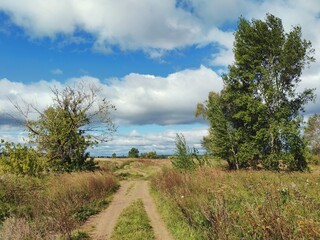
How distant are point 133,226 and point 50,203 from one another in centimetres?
321

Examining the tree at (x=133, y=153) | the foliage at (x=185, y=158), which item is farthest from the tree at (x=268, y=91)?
the tree at (x=133, y=153)

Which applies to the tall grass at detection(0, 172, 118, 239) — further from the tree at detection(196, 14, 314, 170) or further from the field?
the tree at detection(196, 14, 314, 170)

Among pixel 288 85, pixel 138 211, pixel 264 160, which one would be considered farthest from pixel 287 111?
pixel 138 211

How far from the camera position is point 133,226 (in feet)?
39.2

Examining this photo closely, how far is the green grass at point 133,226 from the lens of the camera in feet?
35.4

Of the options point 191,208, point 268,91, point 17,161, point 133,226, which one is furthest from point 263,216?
point 268,91

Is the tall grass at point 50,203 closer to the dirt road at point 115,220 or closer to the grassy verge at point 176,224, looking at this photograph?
the dirt road at point 115,220

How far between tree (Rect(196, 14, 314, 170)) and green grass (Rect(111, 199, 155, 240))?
2046 cm

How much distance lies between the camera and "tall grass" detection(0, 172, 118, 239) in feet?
32.6

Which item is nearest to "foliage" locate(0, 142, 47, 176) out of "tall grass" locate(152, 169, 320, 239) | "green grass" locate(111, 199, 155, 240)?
"green grass" locate(111, 199, 155, 240)

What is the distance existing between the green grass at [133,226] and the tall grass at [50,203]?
4.80ft

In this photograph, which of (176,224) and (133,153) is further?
(133,153)

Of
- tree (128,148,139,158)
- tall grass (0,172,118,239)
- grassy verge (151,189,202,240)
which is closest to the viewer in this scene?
tall grass (0,172,118,239)

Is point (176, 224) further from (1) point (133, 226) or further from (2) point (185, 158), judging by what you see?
(2) point (185, 158)
